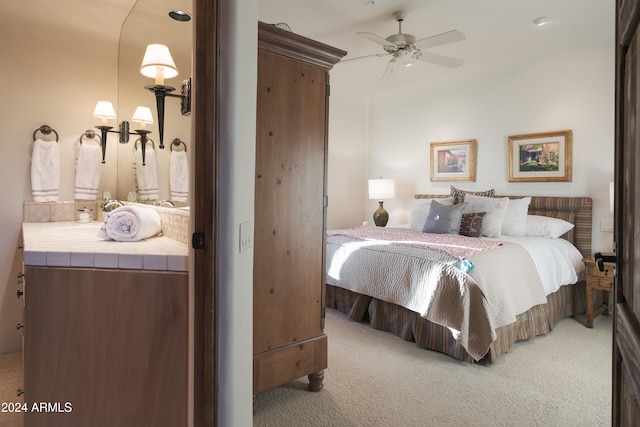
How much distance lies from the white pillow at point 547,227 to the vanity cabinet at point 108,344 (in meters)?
3.54

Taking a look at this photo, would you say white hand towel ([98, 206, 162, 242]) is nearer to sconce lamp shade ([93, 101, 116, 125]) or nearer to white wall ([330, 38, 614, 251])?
sconce lamp shade ([93, 101, 116, 125])

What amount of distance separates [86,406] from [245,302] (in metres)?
0.71

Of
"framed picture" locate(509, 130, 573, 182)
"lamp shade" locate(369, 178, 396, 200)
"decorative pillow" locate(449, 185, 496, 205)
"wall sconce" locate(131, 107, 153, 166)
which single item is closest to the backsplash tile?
"wall sconce" locate(131, 107, 153, 166)

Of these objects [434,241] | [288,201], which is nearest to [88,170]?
[288,201]

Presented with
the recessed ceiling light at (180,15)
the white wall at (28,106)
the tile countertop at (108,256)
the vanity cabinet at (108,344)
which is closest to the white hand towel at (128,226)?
the tile countertop at (108,256)

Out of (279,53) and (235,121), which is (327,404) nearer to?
(235,121)

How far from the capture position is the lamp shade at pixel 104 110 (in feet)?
8.96

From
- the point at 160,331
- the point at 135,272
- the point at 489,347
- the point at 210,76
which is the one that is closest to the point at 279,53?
the point at 210,76

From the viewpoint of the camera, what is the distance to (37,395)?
1459 millimetres

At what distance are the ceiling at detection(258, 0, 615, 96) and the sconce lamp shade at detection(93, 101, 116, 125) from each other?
1386mm

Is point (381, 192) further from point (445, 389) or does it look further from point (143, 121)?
point (143, 121)

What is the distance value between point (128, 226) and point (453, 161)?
13.6 feet

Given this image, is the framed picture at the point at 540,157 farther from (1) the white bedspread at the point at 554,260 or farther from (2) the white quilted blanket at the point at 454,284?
(2) the white quilted blanket at the point at 454,284

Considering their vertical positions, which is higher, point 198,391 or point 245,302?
point 245,302
